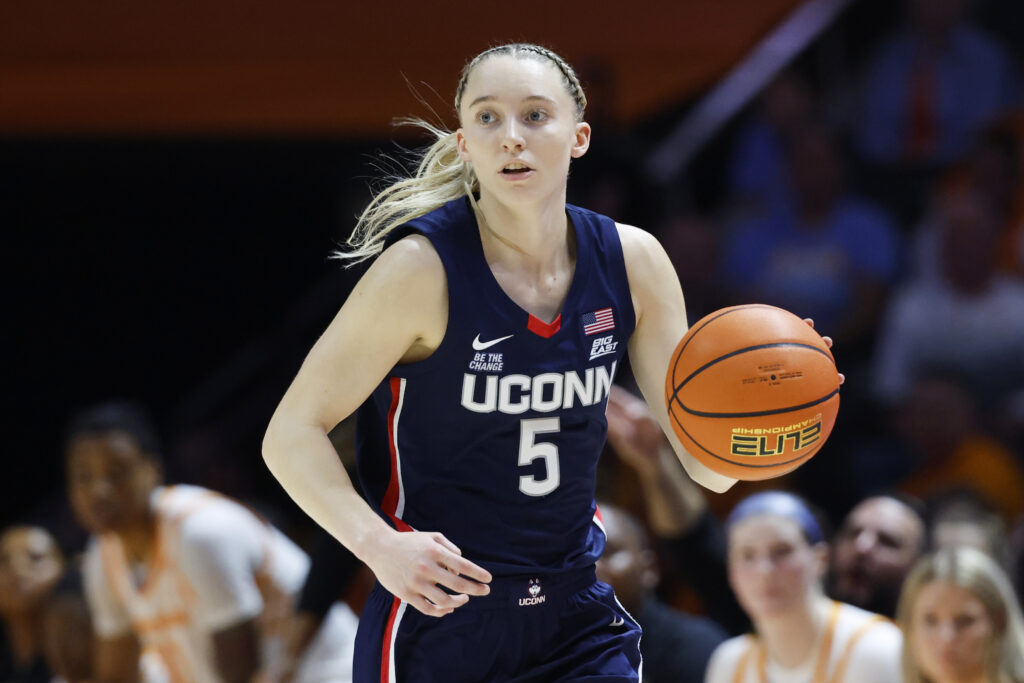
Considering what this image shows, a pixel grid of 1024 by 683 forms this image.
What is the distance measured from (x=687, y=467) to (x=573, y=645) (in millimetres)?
528

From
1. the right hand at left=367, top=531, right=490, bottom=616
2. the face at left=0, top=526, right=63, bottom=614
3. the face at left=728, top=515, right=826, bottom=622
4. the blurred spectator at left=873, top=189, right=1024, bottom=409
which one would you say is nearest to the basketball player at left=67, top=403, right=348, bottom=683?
the face at left=0, top=526, right=63, bottom=614

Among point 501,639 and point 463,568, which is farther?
point 501,639

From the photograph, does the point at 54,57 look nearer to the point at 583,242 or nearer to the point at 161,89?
the point at 161,89

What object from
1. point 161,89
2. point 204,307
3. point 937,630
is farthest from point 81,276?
point 937,630

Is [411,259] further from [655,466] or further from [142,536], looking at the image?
[142,536]

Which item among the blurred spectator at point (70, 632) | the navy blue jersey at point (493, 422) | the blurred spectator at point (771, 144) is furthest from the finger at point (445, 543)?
the blurred spectator at point (771, 144)

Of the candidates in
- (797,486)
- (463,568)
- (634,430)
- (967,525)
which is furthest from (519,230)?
(797,486)

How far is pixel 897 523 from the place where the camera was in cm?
526

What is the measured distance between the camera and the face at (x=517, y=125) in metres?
2.92

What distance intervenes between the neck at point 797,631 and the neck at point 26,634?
3.64 metres

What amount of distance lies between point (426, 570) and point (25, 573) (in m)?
4.55

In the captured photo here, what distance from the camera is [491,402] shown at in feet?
9.48

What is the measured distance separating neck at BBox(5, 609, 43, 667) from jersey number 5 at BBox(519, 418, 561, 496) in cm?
442

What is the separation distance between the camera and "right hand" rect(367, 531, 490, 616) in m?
2.59
